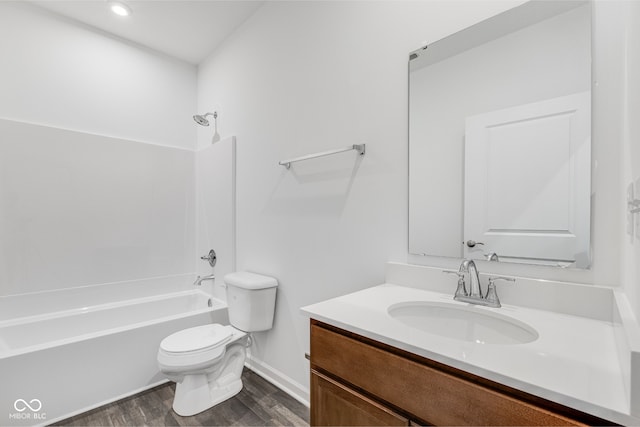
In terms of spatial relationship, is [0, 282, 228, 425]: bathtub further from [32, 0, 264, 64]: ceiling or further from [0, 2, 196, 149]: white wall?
[32, 0, 264, 64]: ceiling

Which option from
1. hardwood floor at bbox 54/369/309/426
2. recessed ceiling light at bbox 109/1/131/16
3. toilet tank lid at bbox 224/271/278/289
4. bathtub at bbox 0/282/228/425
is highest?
recessed ceiling light at bbox 109/1/131/16

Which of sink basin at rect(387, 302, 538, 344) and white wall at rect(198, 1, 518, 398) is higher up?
white wall at rect(198, 1, 518, 398)

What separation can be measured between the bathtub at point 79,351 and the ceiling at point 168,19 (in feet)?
7.14

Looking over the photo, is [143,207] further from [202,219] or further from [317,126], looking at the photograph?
[317,126]

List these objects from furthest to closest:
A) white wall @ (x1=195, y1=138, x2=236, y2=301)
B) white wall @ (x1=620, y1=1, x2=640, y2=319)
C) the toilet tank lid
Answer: white wall @ (x1=195, y1=138, x2=236, y2=301) → the toilet tank lid → white wall @ (x1=620, y1=1, x2=640, y2=319)

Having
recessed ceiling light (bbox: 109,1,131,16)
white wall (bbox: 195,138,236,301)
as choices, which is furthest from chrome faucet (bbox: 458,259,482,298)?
recessed ceiling light (bbox: 109,1,131,16)

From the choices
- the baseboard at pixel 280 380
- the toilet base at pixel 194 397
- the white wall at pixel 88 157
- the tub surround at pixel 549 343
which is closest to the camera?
the tub surround at pixel 549 343

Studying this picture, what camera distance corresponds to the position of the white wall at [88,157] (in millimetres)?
2201

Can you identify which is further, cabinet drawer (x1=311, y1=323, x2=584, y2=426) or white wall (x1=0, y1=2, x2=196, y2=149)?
white wall (x1=0, y1=2, x2=196, y2=149)

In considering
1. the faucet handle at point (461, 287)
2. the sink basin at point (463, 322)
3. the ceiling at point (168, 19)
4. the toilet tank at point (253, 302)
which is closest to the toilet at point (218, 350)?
the toilet tank at point (253, 302)

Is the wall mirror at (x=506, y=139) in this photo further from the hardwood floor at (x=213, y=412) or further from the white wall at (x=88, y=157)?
the white wall at (x=88, y=157)

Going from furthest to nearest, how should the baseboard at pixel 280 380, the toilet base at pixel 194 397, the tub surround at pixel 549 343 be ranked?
the baseboard at pixel 280 380
the toilet base at pixel 194 397
the tub surround at pixel 549 343

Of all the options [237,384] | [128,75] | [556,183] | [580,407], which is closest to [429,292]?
[556,183]

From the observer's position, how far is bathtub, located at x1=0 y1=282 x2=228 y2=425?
5.51 ft
